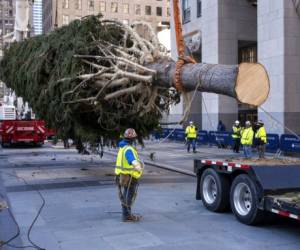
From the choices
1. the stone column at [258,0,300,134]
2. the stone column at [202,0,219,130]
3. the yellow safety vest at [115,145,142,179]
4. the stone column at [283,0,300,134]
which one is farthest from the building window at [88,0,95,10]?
the yellow safety vest at [115,145,142,179]

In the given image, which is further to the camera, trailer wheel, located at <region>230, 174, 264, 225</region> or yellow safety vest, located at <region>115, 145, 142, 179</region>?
yellow safety vest, located at <region>115, 145, 142, 179</region>

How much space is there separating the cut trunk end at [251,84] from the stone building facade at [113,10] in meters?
86.3

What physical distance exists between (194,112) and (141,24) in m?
23.5

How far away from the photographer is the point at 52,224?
9.08m

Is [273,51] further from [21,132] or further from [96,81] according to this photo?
[21,132]

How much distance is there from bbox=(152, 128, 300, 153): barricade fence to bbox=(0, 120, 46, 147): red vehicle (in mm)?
7528

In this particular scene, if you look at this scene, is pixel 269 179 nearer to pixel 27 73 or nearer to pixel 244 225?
pixel 244 225

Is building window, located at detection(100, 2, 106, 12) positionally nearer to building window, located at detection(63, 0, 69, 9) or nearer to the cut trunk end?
building window, located at detection(63, 0, 69, 9)

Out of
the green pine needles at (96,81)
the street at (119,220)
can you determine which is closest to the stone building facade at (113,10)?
the green pine needles at (96,81)

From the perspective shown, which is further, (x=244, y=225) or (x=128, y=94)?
(x=128, y=94)

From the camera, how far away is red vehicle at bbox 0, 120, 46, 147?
1146 inches

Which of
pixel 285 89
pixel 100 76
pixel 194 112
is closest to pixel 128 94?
pixel 100 76

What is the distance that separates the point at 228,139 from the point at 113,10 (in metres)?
78.5

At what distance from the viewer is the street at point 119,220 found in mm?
7738
